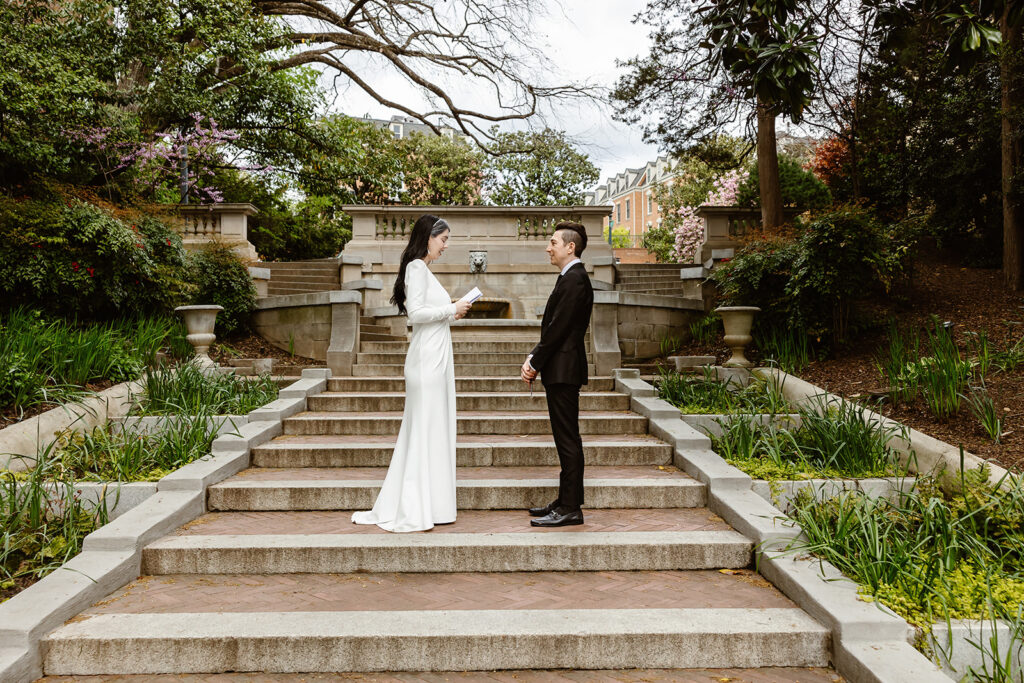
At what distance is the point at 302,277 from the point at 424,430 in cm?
1080

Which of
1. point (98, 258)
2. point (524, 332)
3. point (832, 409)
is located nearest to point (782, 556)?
Answer: point (832, 409)

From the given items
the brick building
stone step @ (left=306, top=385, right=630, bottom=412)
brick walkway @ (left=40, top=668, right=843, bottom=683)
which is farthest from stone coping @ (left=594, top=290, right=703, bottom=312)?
the brick building

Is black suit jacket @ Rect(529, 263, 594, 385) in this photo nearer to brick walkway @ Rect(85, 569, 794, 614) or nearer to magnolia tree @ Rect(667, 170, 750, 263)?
brick walkway @ Rect(85, 569, 794, 614)

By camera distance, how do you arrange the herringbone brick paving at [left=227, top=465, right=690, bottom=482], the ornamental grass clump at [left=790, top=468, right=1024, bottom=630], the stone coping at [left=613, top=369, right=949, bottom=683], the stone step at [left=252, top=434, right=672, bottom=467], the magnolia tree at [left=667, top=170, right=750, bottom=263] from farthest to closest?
the magnolia tree at [left=667, top=170, right=750, bottom=263], the stone step at [left=252, top=434, right=672, bottom=467], the herringbone brick paving at [left=227, top=465, right=690, bottom=482], the ornamental grass clump at [left=790, top=468, right=1024, bottom=630], the stone coping at [left=613, top=369, right=949, bottom=683]

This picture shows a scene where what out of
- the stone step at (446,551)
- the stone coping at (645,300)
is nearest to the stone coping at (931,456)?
the stone step at (446,551)

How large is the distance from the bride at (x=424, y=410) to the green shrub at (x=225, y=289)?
748 centimetres

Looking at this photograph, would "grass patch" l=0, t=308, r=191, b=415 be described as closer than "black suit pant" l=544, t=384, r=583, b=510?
No

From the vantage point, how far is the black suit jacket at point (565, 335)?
4.29 meters

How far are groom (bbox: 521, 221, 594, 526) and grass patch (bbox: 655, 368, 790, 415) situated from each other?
280 cm

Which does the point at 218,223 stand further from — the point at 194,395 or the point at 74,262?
the point at 194,395

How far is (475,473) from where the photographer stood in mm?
5578

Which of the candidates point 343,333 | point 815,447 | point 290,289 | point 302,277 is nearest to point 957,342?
point 815,447

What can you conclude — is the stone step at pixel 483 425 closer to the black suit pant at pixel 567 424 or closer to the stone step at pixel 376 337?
the black suit pant at pixel 567 424

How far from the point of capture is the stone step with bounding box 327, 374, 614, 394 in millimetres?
8398
